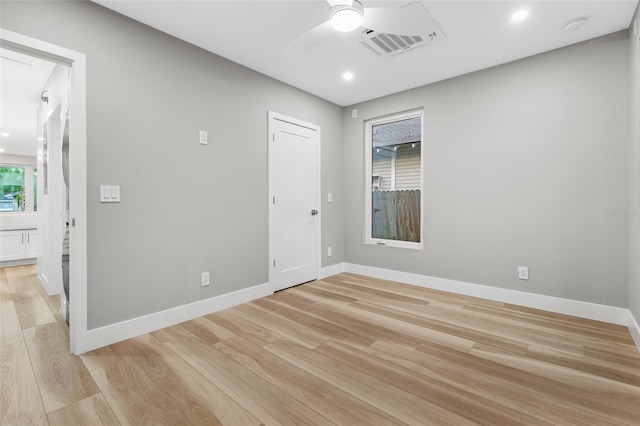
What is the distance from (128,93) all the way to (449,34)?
2.81m

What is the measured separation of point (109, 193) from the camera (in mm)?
2254

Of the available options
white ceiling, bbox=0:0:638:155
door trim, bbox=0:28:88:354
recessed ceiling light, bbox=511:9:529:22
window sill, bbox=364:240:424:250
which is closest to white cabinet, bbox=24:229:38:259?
white ceiling, bbox=0:0:638:155

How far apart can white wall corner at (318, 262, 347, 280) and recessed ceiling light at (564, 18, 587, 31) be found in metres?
3.66

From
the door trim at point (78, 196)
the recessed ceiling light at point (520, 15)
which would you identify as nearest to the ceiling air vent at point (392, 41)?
the recessed ceiling light at point (520, 15)

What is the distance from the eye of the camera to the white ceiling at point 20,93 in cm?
300

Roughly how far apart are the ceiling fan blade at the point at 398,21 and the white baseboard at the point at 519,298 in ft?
9.15

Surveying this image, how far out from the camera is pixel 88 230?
215cm

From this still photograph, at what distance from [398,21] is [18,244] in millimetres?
6972

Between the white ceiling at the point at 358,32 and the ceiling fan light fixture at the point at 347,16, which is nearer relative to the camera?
the ceiling fan light fixture at the point at 347,16

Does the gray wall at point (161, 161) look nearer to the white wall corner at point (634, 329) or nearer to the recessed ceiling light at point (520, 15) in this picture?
the recessed ceiling light at point (520, 15)

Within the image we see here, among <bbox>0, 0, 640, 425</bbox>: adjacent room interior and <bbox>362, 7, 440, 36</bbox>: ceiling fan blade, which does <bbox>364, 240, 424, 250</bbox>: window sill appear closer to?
<bbox>0, 0, 640, 425</bbox>: adjacent room interior

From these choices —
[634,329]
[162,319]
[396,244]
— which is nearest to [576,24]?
[634,329]

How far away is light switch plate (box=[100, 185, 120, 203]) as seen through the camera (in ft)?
7.29

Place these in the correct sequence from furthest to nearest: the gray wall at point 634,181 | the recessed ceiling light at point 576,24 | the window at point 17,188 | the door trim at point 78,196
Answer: the window at point 17,188
the recessed ceiling light at point 576,24
the gray wall at point 634,181
the door trim at point 78,196
